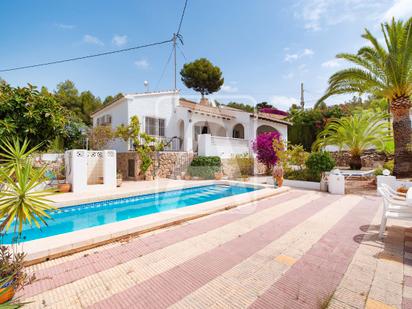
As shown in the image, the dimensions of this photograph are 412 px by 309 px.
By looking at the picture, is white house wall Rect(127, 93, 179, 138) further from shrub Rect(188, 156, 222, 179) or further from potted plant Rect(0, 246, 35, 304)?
potted plant Rect(0, 246, 35, 304)

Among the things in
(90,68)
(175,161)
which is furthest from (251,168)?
(90,68)

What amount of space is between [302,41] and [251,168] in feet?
38.1

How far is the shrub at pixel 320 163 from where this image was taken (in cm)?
1242

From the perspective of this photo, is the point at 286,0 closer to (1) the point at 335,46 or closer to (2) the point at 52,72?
(1) the point at 335,46

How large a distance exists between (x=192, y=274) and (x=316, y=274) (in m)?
2.26

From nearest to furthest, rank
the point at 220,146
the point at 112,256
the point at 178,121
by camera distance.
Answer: the point at 112,256, the point at 220,146, the point at 178,121

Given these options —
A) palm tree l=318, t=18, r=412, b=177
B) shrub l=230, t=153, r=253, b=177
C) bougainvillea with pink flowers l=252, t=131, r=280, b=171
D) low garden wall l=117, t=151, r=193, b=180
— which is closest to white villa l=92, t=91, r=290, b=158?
shrub l=230, t=153, r=253, b=177

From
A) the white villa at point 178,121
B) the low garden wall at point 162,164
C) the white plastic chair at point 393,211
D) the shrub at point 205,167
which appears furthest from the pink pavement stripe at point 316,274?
the low garden wall at point 162,164

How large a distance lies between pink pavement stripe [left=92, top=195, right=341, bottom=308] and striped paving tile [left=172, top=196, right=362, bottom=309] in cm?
15

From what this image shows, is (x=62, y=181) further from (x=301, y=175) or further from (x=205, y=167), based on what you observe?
(x=301, y=175)

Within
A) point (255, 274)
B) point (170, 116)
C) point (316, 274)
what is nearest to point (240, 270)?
point (255, 274)

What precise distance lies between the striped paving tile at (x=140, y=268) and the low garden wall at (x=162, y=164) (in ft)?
→ 38.0

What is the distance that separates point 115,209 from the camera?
32.3 feet

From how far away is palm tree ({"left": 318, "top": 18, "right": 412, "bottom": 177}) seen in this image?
11.0m
